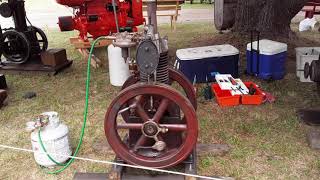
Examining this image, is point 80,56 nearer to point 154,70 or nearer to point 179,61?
point 179,61

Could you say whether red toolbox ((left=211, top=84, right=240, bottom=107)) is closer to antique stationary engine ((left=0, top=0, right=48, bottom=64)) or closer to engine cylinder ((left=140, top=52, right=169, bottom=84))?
engine cylinder ((left=140, top=52, right=169, bottom=84))

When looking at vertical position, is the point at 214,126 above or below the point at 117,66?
below

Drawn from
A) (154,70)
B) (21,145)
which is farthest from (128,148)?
(21,145)

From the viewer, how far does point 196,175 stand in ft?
8.14

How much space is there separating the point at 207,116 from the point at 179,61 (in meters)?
1.16

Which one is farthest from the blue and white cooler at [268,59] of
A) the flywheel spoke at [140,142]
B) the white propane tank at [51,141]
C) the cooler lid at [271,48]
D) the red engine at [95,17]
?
the white propane tank at [51,141]

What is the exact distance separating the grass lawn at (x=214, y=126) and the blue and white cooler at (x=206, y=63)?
0.47 metres

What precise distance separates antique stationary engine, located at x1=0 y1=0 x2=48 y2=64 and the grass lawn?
333 mm

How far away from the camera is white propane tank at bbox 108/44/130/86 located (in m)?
4.50

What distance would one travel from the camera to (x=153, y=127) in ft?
7.88

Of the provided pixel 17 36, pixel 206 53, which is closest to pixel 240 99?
pixel 206 53

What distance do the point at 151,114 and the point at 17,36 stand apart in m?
3.57

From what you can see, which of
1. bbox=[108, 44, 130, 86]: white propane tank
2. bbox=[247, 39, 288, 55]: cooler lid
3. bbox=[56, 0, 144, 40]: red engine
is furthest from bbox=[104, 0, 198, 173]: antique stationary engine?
bbox=[56, 0, 144, 40]: red engine

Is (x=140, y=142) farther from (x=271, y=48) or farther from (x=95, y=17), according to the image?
(x=95, y=17)
